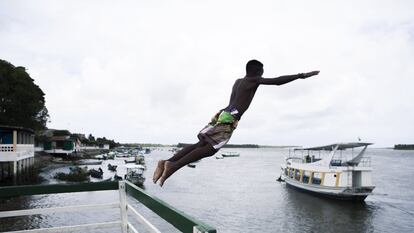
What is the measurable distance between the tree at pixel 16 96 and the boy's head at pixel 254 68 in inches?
1598

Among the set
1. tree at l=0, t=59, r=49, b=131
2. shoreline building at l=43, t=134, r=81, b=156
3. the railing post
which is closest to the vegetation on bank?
shoreline building at l=43, t=134, r=81, b=156

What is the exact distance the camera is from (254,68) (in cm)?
232

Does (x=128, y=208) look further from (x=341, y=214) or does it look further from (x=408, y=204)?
(x=408, y=204)

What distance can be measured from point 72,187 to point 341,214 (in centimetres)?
3010

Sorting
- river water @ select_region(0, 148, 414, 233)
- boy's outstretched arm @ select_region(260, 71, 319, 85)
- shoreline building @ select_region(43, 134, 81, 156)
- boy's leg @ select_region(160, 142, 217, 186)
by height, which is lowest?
river water @ select_region(0, 148, 414, 233)

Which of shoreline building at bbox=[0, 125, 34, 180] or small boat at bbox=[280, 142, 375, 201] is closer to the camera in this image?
shoreline building at bbox=[0, 125, 34, 180]

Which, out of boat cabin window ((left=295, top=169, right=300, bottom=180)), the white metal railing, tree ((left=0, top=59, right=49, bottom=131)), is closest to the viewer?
the white metal railing

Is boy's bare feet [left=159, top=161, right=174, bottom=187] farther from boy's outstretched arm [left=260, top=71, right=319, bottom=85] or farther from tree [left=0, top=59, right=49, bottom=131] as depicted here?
tree [left=0, top=59, right=49, bottom=131]

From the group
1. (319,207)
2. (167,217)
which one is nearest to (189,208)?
(319,207)

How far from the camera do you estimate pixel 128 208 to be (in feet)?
13.2

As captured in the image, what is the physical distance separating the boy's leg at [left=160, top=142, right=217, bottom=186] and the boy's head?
0.57 metres

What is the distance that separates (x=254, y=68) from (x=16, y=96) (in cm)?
4151

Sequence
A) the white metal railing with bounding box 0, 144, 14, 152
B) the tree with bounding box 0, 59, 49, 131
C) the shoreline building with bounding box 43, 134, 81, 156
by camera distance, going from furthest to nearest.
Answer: the shoreline building with bounding box 43, 134, 81, 156 < the tree with bounding box 0, 59, 49, 131 < the white metal railing with bounding box 0, 144, 14, 152

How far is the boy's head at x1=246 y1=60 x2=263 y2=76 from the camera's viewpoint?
2.32m
